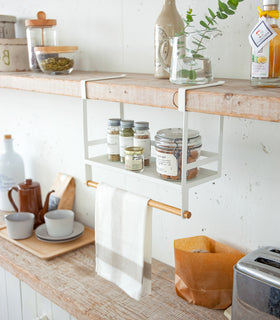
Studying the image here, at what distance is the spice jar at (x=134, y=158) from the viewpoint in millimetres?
1170

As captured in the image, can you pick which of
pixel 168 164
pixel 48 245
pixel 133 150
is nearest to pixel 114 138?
pixel 133 150

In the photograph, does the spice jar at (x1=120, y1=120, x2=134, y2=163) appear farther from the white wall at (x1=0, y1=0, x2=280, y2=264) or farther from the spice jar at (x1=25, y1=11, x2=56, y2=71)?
the spice jar at (x1=25, y1=11, x2=56, y2=71)

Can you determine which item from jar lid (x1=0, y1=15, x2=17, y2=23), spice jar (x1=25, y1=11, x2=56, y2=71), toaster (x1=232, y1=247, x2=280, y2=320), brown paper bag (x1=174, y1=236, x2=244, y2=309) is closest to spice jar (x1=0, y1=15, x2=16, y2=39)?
jar lid (x1=0, y1=15, x2=17, y2=23)

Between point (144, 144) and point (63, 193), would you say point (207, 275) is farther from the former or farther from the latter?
point (63, 193)

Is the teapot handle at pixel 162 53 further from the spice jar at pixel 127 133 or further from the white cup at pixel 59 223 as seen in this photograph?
the white cup at pixel 59 223

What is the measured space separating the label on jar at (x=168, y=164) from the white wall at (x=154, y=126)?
229 millimetres

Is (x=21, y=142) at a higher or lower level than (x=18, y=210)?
higher

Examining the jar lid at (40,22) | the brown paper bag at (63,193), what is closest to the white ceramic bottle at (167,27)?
the jar lid at (40,22)

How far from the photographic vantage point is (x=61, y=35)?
5.51 ft

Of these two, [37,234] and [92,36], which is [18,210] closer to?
[37,234]

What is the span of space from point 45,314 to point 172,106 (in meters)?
0.93

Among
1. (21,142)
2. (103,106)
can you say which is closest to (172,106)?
(103,106)

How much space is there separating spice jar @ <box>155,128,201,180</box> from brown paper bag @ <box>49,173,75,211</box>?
0.76m

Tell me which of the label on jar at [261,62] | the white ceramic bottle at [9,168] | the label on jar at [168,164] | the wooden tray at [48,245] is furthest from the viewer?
the white ceramic bottle at [9,168]
